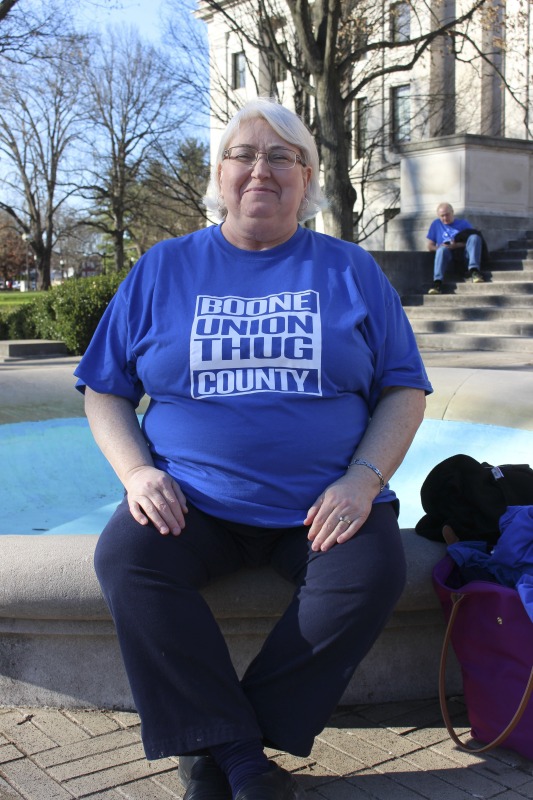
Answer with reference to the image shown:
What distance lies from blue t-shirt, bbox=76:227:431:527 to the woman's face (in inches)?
2.3

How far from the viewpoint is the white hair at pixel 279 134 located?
2.68 meters

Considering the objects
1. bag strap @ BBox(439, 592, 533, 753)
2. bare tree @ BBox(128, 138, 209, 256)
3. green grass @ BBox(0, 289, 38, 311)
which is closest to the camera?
bag strap @ BBox(439, 592, 533, 753)

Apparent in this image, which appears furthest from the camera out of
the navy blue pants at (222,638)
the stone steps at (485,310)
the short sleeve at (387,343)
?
the stone steps at (485,310)

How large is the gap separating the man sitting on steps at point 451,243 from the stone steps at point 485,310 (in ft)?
0.74

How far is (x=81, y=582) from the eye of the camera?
243 centimetres

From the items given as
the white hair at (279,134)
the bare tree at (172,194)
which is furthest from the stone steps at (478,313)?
the bare tree at (172,194)

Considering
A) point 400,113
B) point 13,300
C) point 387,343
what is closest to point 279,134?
point 387,343

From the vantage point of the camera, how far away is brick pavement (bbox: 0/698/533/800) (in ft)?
7.14

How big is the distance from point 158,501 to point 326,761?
2.62ft

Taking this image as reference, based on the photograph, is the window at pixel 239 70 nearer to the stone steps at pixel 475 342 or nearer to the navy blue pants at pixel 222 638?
the stone steps at pixel 475 342

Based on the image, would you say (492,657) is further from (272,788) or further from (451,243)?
(451,243)

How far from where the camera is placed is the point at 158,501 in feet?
7.52

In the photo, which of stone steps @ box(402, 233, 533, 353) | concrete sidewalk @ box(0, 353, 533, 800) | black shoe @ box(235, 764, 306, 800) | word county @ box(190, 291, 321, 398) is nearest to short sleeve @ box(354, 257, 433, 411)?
word county @ box(190, 291, 321, 398)

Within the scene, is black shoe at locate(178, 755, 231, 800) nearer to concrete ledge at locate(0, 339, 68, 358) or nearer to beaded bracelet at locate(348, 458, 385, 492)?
beaded bracelet at locate(348, 458, 385, 492)
